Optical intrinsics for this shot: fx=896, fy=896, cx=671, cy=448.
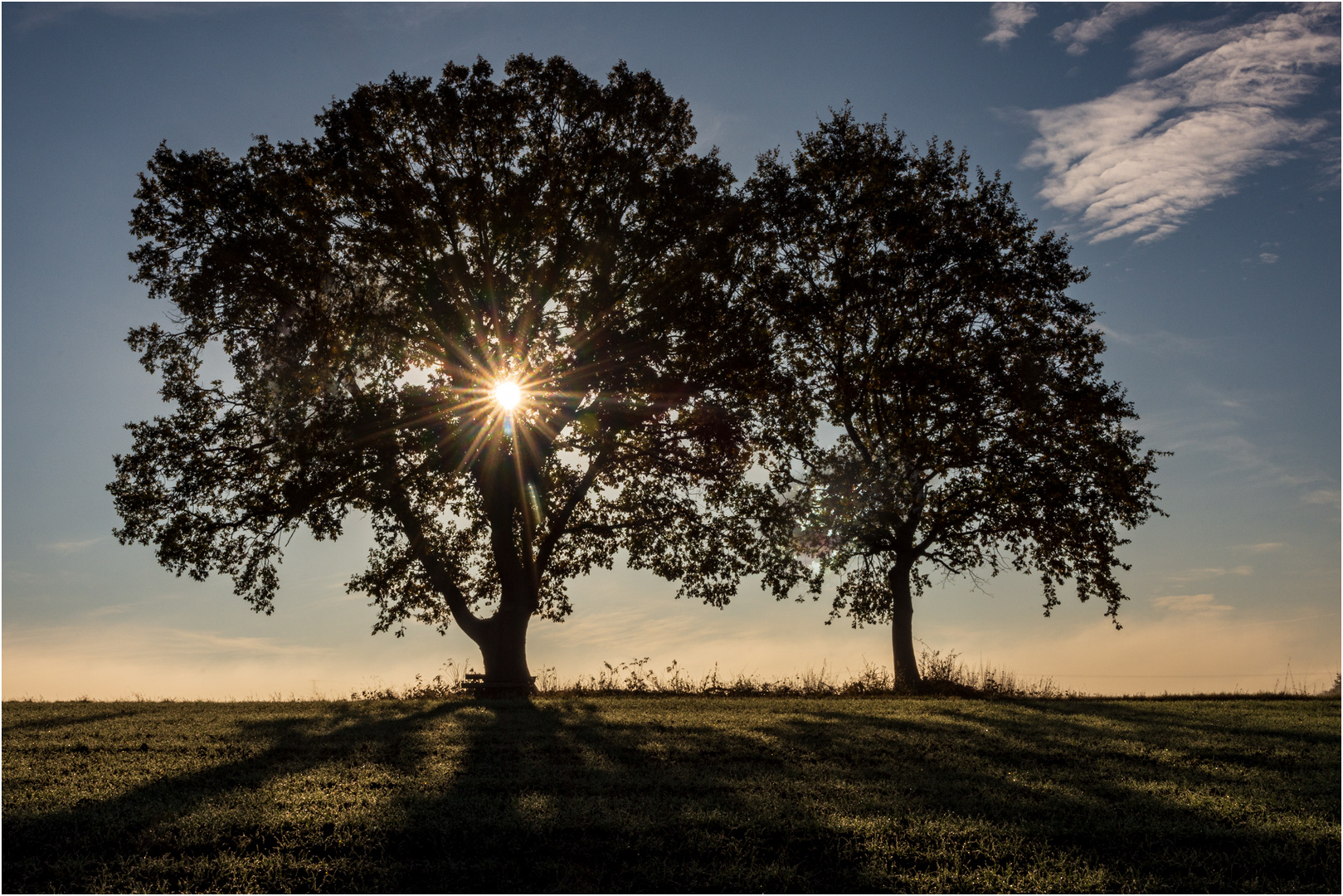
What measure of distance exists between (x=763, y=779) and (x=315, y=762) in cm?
531

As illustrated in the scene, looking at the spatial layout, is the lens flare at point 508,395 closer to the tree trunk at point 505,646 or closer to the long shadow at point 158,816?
the tree trunk at point 505,646

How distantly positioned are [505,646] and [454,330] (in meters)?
8.51

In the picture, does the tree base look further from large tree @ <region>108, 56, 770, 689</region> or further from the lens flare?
the lens flare

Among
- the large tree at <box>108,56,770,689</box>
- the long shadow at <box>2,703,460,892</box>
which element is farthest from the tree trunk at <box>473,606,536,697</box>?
the long shadow at <box>2,703,460,892</box>

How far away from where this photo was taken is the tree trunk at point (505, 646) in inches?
920

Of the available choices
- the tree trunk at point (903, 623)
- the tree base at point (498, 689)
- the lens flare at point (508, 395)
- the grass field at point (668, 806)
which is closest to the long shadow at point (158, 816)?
the grass field at point (668, 806)

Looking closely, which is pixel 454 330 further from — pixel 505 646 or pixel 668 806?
pixel 668 806

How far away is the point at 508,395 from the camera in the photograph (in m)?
23.7

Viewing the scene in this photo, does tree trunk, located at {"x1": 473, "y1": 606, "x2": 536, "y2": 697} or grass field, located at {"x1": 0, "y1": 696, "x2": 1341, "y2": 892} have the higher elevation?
tree trunk, located at {"x1": 473, "y1": 606, "x2": 536, "y2": 697}

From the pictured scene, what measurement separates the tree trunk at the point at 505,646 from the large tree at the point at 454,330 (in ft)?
0.20

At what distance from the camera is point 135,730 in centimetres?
1354

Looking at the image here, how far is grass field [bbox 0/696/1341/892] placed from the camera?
6777mm

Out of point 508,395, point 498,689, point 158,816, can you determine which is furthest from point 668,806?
point 508,395

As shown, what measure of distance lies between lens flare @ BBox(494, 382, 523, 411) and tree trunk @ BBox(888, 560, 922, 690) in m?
12.2
